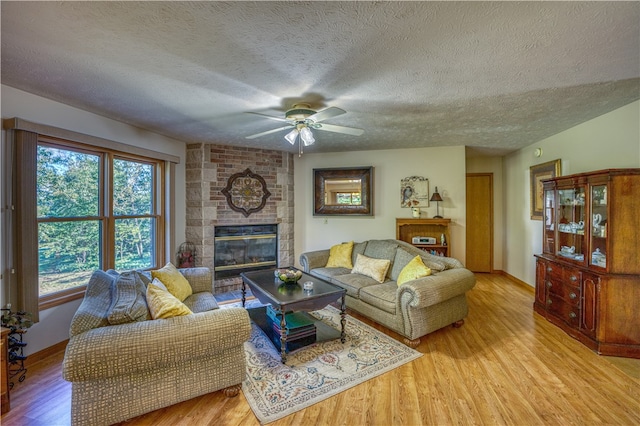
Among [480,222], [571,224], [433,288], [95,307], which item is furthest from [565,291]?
[95,307]

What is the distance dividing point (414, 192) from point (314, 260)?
6.96 ft

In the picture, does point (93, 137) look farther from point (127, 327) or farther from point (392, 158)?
point (392, 158)

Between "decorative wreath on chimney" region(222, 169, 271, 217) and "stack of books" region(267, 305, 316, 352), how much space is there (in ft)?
7.83

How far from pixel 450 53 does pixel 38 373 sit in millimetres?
4093

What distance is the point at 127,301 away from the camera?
6.70ft

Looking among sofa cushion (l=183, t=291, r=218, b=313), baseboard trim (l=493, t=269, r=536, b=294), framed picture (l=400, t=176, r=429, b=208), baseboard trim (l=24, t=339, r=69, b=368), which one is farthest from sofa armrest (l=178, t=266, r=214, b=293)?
baseboard trim (l=493, t=269, r=536, b=294)

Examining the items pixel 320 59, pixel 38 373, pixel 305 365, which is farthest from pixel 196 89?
pixel 38 373

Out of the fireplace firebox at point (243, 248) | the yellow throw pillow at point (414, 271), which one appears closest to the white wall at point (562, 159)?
the yellow throw pillow at point (414, 271)

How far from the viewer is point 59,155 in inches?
114

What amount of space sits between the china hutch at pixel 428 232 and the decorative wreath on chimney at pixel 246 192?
7.96 feet

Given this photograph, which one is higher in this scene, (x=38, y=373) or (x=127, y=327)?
(x=127, y=327)

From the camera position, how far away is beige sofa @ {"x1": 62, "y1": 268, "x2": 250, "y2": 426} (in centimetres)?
167

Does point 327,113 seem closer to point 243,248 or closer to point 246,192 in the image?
point 246,192

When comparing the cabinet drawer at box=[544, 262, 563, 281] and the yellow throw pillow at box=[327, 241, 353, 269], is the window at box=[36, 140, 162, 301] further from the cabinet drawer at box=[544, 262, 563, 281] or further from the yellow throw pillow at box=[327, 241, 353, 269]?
the cabinet drawer at box=[544, 262, 563, 281]
